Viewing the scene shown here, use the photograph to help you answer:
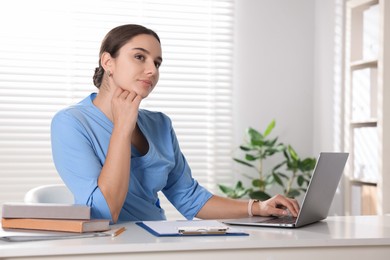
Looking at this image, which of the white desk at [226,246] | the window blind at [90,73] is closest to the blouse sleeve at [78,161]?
the white desk at [226,246]

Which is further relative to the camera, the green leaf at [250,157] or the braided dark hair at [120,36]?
the green leaf at [250,157]

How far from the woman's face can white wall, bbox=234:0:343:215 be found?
8.38 feet

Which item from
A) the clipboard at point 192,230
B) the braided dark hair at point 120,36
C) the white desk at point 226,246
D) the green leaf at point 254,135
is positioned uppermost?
the braided dark hair at point 120,36

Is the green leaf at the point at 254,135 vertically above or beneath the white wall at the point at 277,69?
beneath

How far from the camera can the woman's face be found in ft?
7.09

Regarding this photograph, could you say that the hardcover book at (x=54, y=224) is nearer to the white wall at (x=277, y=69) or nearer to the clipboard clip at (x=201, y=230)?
the clipboard clip at (x=201, y=230)

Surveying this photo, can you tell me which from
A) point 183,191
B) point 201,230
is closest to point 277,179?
point 183,191

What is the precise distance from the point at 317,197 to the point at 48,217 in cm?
78

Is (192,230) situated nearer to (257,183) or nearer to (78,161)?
(78,161)

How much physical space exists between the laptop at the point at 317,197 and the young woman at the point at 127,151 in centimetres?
13

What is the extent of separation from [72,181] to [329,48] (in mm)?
3033

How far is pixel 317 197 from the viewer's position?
77.5 inches

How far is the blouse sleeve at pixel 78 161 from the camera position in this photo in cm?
193

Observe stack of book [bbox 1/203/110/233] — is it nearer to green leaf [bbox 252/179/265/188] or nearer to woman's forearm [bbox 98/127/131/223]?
woman's forearm [bbox 98/127/131/223]
